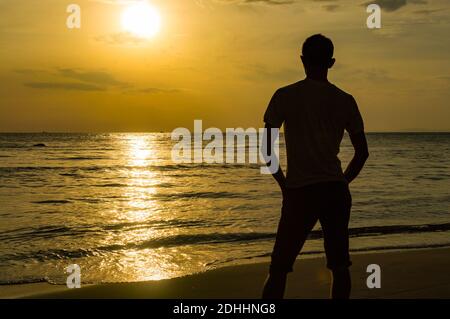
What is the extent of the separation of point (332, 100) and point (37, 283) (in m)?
5.74

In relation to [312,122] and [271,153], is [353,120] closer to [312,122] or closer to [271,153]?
[312,122]

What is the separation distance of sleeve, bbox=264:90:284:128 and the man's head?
313mm

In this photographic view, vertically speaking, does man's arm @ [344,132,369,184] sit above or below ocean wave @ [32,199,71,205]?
above

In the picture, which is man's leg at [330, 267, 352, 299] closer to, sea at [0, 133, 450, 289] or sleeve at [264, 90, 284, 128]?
sleeve at [264, 90, 284, 128]

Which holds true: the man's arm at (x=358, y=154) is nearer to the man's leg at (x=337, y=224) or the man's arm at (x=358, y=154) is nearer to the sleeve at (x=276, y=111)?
the man's leg at (x=337, y=224)

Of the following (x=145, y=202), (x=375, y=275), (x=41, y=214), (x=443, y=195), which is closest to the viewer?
(x=375, y=275)

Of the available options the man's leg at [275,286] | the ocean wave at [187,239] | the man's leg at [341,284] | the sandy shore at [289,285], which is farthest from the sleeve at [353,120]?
the ocean wave at [187,239]

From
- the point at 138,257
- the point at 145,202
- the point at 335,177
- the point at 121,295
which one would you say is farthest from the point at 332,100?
the point at 145,202

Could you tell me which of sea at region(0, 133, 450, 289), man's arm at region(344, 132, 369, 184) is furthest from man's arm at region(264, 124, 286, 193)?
sea at region(0, 133, 450, 289)

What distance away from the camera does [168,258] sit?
9.43 meters

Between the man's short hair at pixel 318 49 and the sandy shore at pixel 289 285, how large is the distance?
3.37 m

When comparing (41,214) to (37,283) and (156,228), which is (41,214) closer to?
(156,228)

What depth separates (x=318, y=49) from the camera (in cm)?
390

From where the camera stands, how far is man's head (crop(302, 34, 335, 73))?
3895 millimetres
